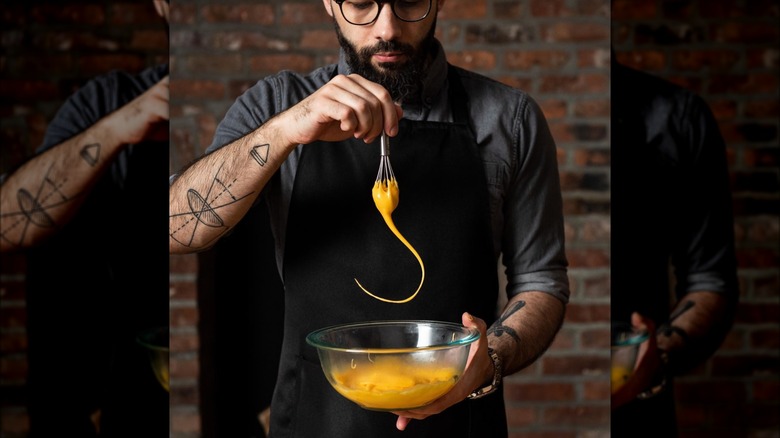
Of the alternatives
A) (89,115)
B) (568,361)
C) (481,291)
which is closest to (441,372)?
(481,291)

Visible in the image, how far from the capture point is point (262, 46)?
147 cm

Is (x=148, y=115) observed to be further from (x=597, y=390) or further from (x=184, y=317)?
(x=597, y=390)

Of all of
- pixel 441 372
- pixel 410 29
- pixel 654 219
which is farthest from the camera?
pixel 654 219

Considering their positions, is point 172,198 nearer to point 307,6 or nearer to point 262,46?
point 262,46

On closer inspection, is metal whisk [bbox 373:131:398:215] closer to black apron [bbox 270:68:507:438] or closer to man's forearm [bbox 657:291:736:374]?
black apron [bbox 270:68:507:438]

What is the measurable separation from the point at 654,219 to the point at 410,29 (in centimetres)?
58

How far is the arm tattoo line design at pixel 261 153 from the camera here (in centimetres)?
134

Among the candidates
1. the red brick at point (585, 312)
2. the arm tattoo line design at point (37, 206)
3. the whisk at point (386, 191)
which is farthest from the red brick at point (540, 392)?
the arm tattoo line design at point (37, 206)

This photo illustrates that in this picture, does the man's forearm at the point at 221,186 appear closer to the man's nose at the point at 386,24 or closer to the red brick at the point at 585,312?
the man's nose at the point at 386,24

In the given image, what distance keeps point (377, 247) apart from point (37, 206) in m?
0.59

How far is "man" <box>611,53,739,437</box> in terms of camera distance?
152cm

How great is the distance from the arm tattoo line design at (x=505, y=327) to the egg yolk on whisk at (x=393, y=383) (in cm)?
21

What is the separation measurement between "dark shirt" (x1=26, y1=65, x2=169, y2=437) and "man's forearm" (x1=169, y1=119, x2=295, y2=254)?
7cm

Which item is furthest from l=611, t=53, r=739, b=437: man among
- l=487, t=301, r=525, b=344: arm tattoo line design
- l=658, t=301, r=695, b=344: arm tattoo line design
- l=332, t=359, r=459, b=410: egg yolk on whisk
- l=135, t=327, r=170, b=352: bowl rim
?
l=135, t=327, r=170, b=352: bowl rim
